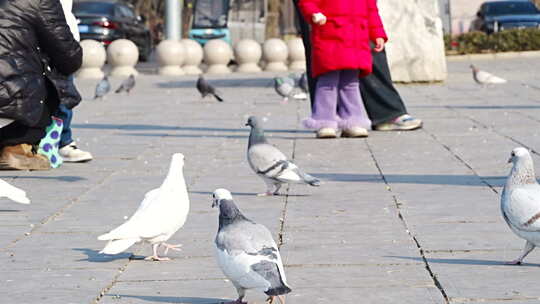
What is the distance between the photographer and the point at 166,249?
6.12m

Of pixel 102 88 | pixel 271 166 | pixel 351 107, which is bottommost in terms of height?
pixel 102 88

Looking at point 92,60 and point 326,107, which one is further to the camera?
point 92,60

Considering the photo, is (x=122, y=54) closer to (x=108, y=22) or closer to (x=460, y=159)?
(x=108, y=22)

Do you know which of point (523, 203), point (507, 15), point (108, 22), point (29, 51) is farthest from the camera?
point (507, 15)

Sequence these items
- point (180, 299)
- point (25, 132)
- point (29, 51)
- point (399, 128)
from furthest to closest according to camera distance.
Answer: point (399, 128)
point (25, 132)
point (29, 51)
point (180, 299)

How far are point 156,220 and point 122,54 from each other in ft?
72.2

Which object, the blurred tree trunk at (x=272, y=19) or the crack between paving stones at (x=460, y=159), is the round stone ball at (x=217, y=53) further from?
the crack between paving stones at (x=460, y=159)

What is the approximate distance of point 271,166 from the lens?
7.85 meters

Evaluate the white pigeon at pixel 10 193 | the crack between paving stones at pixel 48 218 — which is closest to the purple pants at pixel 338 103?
the crack between paving stones at pixel 48 218

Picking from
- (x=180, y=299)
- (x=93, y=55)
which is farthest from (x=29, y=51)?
(x=93, y=55)

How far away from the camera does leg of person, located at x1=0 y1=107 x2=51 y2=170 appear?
9570 millimetres

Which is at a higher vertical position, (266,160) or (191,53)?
(266,160)

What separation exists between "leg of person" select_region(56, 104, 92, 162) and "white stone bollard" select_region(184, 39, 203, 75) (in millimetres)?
17849

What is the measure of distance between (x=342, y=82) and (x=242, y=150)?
4.30 ft
